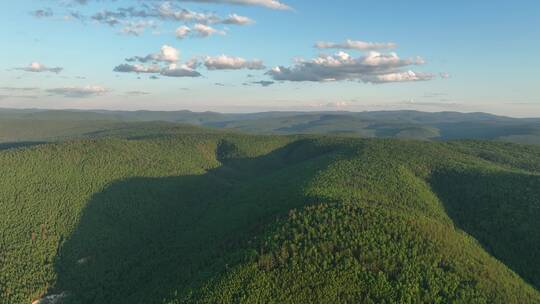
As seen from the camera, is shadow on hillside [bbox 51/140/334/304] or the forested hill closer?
the forested hill

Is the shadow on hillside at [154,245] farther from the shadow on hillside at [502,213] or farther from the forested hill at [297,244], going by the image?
the shadow on hillside at [502,213]

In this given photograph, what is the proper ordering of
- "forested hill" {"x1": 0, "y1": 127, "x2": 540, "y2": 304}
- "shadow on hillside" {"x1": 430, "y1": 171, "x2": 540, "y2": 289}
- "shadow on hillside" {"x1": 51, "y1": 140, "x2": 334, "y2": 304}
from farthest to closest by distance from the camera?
"shadow on hillside" {"x1": 430, "y1": 171, "x2": 540, "y2": 289} < "shadow on hillside" {"x1": 51, "y1": 140, "x2": 334, "y2": 304} < "forested hill" {"x1": 0, "y1": 127, "x2": 540, "y2": 304}

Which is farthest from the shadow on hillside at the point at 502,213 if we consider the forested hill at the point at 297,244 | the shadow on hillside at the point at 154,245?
the shadow on hillside at the point at 154,245

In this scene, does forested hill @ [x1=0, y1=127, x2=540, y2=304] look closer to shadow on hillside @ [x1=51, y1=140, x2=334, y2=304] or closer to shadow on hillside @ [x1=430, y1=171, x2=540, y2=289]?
shadow on hillside @ [x1=430, y1=171, x2=540, y2=289]

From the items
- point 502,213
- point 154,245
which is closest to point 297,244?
point 154,245

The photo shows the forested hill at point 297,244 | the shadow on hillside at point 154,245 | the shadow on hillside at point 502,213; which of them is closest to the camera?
the forested hill at point 297,244

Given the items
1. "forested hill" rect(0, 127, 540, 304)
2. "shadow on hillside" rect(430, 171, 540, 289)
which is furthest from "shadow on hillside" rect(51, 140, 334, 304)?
"shadow on hillside" rect(430, 171, 540, 289)

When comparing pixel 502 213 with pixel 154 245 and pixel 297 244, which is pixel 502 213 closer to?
pixel 297 244

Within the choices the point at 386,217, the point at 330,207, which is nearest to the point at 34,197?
the point at 330,207
